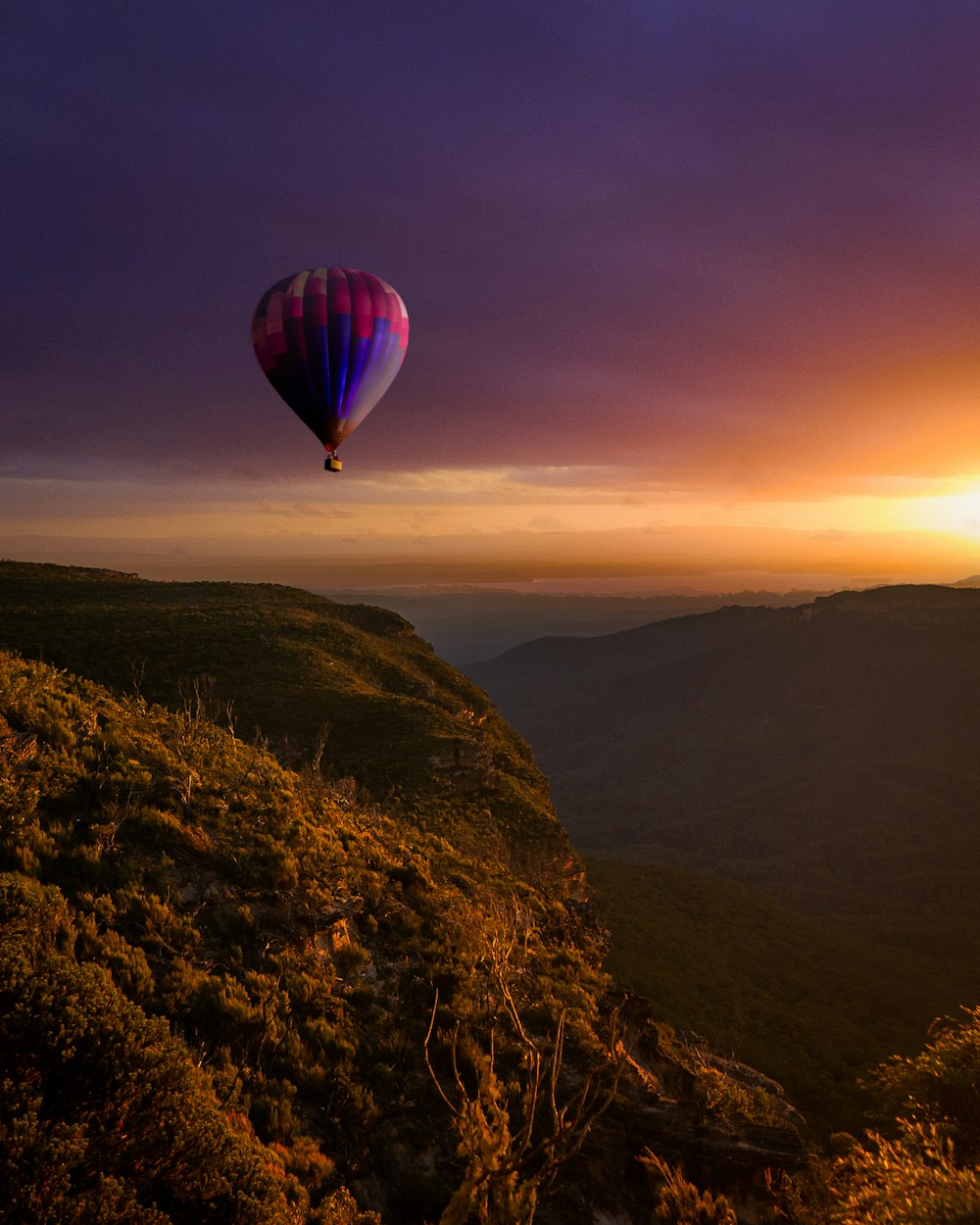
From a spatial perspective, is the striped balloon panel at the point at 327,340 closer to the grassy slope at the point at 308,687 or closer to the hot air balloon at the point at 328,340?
the hot air balloon at the point at 328,340

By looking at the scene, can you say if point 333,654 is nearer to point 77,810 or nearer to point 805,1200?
point 77,810

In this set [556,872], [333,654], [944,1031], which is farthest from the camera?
[333,654]

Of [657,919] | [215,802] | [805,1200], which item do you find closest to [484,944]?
[215,802]

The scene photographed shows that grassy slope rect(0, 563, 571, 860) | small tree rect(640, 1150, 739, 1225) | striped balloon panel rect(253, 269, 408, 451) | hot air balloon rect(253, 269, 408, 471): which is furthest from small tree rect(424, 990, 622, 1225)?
striped balloon panel rect(253, 269, 408, 451)

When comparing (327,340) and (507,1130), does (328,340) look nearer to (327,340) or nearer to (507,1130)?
(327,340)

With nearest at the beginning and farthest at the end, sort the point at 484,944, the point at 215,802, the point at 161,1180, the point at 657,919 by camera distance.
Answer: the point at 161,1180 < the point at 484,944 < the point at 215,802 < the point at 657,919

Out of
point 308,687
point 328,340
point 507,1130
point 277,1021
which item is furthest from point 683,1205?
point 308,687

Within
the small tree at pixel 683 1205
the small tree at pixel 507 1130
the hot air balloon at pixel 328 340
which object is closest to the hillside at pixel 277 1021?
the small tree at pixel 507 1130

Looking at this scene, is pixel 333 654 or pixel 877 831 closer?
pixel 333 654
